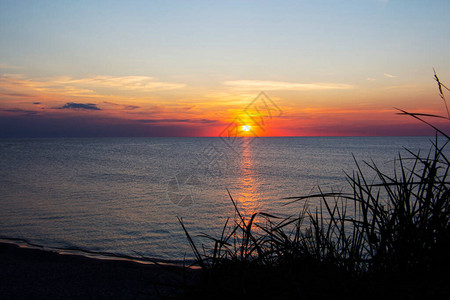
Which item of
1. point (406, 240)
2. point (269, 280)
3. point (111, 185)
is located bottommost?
point (111, 185)

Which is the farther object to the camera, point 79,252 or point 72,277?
Result: point 79,252

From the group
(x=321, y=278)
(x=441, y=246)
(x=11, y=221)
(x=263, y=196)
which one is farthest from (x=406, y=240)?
(x=263, y=196)

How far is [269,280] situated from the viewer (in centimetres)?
145

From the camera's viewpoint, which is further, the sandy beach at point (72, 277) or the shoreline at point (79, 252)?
the shoreline at point (79, 252)

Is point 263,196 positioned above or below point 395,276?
below

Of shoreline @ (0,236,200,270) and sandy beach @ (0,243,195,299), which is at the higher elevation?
sandy beach @ (0,243,195,299)

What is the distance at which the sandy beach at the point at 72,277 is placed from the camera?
5590 mm

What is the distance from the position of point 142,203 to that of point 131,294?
9.78 meters

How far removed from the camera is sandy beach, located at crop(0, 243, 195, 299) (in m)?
5.59

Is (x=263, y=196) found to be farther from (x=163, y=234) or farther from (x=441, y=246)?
(x=441, y=246)

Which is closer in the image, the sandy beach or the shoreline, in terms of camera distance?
the sandy beach

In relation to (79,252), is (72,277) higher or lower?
higher

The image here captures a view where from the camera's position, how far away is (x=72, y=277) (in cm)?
638

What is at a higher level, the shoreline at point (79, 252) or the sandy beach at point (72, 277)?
the sandy beach at point (72, 277)
